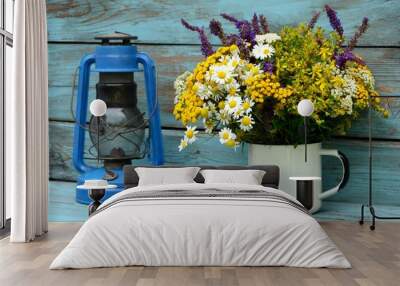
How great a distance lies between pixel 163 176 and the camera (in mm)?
5500

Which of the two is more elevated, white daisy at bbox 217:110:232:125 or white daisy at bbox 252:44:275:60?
white daisy at bbox 252:44:275:60

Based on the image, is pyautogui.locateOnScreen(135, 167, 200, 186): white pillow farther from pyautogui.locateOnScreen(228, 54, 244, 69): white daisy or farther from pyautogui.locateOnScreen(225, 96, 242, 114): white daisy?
pyautogui.locateOnScreen(228, 54, 244, 69): white daisy

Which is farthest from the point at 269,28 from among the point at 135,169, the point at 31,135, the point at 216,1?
the point at 31,135

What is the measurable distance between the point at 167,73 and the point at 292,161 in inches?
47.9

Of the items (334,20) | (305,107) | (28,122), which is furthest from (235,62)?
(28,122)

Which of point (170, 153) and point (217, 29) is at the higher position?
point (217, 29)

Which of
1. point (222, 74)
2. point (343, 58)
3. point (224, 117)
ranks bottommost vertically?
point (224, 117)

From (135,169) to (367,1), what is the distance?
6.68 feet

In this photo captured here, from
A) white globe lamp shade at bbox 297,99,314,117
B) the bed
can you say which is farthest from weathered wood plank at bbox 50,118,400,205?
the bed

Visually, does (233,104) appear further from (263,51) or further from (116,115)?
(116,115)

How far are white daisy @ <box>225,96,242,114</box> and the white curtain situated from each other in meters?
1.15

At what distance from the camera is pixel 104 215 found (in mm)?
4352

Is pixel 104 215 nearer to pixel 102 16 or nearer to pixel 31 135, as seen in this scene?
pixel 31 135

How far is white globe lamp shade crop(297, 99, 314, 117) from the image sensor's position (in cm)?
534
